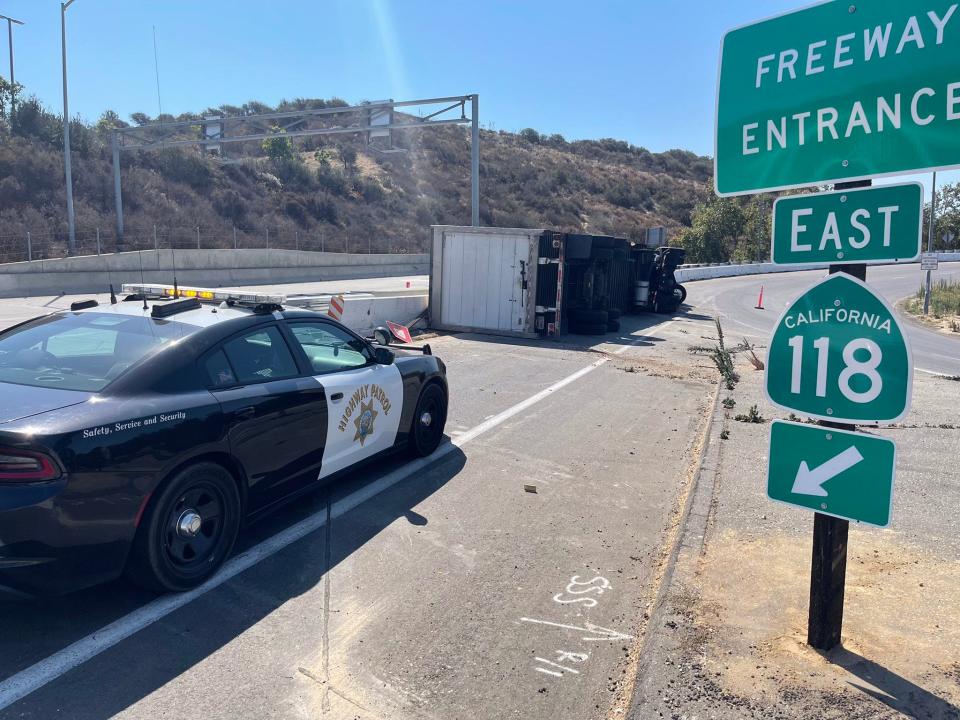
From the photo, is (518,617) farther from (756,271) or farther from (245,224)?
(756,271)

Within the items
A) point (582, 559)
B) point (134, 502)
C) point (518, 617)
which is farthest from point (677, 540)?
point (134, 502)

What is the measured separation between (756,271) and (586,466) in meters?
45.2

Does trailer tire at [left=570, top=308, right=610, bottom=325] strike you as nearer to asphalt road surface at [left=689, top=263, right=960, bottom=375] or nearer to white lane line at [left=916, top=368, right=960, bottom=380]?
asphalt road surface at [left=689, top=263, right=960, bottom=375]

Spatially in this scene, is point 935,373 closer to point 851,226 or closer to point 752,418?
point 752,418

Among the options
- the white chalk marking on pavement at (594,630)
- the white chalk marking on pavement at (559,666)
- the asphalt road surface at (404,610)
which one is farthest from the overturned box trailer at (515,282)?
the white chalk marking on pavement at (559,666)

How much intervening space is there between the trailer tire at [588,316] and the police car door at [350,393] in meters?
11.5

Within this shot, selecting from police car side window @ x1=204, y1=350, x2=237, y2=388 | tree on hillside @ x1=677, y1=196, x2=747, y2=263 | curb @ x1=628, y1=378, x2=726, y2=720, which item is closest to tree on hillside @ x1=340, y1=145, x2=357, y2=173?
tree on hillside @ x1=677, y1=196, x2=747, y2=263

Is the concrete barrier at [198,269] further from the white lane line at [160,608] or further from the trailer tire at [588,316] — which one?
the white lane line at [160,608]

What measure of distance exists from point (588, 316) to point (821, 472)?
46.3 feet

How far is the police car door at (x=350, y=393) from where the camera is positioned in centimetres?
543

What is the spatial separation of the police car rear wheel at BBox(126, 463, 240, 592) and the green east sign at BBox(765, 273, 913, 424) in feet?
9.85

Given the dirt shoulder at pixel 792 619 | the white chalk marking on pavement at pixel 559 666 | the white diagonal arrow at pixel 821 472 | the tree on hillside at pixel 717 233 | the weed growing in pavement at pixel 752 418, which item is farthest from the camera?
the tree on hillside at pixel 717 233

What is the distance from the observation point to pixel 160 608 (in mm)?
4055

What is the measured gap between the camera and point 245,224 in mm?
42000
